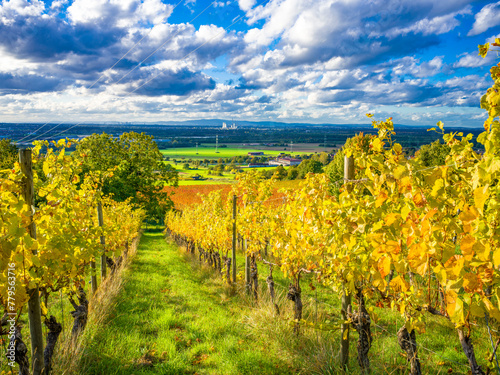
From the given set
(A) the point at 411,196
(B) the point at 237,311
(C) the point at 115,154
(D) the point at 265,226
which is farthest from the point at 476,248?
(C) the point at 115,154

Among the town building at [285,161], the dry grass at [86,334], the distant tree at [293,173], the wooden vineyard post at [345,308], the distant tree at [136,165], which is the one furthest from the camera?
the town building at [285,161]

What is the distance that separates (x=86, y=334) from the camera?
3.88 metres

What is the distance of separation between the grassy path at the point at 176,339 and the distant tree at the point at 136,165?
17002mm

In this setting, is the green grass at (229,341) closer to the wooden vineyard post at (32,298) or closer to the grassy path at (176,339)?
the grassy path at (176,339)

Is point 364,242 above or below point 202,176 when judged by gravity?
above

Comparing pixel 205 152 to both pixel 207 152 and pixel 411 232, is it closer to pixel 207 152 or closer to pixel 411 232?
pixel 207 152

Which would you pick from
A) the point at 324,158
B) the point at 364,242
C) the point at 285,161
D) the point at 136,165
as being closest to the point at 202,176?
the point at 285,161

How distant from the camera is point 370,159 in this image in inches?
72.2

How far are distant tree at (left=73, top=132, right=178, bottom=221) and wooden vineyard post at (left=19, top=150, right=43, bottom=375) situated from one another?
1958 centimetres

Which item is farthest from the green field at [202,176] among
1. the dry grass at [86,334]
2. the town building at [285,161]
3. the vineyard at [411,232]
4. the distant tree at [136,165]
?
the vineyard at [411,232]

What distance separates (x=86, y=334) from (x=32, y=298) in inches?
66.9

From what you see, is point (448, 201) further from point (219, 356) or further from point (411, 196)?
point (219, 356)

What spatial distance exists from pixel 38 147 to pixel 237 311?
4.15 metres

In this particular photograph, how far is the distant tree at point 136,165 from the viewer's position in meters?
22.1
